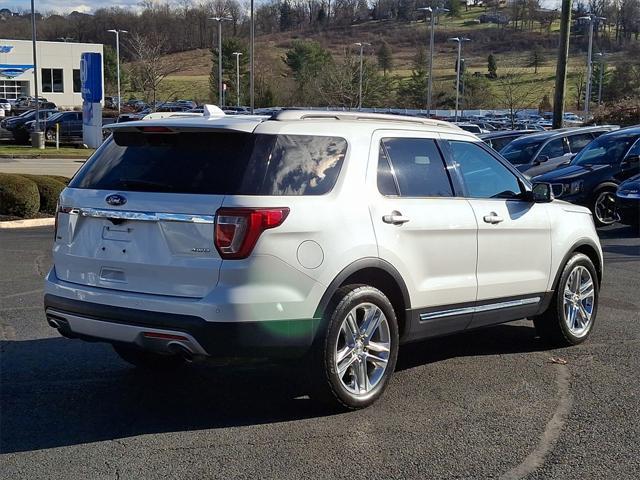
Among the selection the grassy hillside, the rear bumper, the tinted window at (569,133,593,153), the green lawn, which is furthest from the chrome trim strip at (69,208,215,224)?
the grassy hillside

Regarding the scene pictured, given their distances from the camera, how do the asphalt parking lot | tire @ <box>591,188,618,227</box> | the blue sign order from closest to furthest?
the asphalt parking lot → tire @ <box>591,188,618,227</box> → the blue sign

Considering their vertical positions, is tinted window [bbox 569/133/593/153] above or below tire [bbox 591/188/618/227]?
above

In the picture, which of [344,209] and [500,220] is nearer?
[344,209]

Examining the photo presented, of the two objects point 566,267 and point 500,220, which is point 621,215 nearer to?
point 566,267

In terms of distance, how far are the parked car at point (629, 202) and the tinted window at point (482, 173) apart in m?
8.69

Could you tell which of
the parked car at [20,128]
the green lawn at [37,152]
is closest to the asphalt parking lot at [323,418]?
the green lawn at [37,152]

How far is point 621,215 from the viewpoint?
14516 mm

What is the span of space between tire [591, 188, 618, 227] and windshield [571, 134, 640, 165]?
70 cm

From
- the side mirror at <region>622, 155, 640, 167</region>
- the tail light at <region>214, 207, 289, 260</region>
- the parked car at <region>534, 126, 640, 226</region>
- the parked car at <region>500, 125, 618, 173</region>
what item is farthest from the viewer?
the parked car at <region>500, 125, 618, 173</region>

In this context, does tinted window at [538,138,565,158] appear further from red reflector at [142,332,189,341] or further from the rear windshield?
red reflector at [142,332,189,341]

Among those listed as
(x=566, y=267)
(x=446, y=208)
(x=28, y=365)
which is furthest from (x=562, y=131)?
(x=28, y=365)

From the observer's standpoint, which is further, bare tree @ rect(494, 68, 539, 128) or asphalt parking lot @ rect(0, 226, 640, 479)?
bare tree @ rect(494, 68, 539, 128)

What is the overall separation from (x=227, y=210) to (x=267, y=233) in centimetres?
26

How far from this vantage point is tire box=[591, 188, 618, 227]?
50.7 ft
